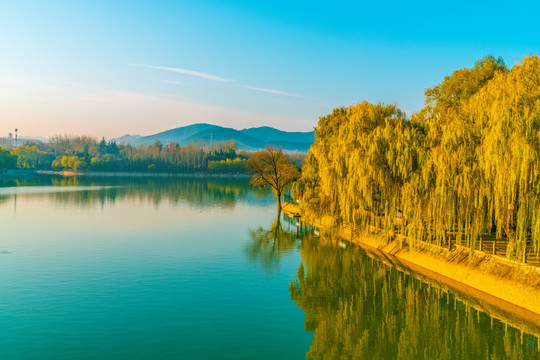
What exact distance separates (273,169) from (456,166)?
5106 centimetres

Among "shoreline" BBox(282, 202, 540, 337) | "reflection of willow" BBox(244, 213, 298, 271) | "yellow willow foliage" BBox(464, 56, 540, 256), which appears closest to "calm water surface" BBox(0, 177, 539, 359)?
"reflection of willow" BBox(244, 213, 298, 271)

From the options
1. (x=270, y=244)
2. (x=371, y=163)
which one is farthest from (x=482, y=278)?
(x=270, y=244)

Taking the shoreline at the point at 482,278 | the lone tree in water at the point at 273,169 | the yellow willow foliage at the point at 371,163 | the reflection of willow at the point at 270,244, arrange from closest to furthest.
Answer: the shoreline at the point at 482,278, the yellow willow foliage at the point at 371,163, the reflection of willow at the point at 270,244, the lone tree in water at the point at 273,169

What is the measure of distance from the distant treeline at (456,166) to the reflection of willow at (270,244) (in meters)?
7.90

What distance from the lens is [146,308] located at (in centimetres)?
2678

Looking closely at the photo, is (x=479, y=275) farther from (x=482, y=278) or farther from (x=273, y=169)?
(x=273, y=169)

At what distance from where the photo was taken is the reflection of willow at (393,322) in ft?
72.7

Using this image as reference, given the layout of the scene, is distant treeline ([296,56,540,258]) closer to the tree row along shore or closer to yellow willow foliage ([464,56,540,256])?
yellow willow foliage ([464,56,540,256])

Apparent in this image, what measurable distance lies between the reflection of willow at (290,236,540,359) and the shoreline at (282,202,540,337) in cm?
126

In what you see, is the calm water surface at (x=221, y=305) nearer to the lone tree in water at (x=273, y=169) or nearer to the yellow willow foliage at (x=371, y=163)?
the yellow willow foliage at (x=371, y=163)

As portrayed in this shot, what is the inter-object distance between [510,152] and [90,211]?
6579 cm

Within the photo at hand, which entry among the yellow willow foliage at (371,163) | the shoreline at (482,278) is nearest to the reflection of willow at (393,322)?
the shoreline at (482,278)

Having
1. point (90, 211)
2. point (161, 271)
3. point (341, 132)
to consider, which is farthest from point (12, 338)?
point (90, 211)

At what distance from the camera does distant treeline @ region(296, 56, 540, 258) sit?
27.4 metres
